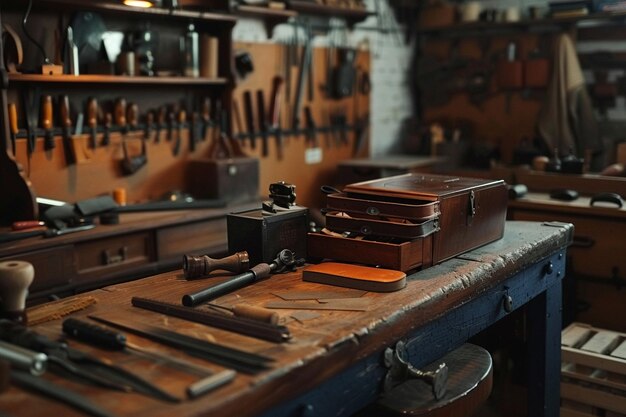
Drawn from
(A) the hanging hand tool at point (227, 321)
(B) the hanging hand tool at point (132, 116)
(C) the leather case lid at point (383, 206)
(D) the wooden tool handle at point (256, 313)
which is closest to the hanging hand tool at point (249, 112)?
(B) the hanging hand tool at point (132, 116)

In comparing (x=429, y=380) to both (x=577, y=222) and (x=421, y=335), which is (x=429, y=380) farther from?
(x=577, y=222)

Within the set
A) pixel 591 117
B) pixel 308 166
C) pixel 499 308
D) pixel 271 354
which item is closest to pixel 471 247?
pixel 499 308

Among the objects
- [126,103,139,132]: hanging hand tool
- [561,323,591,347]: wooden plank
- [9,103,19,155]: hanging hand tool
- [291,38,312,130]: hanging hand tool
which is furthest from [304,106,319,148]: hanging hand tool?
[561,323,591,347]: wooden plank

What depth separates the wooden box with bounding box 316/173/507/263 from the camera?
209cm

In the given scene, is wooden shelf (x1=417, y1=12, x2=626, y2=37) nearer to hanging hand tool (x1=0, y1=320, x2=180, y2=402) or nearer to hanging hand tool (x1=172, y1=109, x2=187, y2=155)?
hanging hand tool (x1=172, y1=109, x2=187, y2=155)

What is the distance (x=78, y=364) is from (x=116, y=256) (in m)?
1.93

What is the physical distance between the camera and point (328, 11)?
196 inches

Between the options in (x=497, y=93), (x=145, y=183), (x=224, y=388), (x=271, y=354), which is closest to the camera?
(x=224, y=388)

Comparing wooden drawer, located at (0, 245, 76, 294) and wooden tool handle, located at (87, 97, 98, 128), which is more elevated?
→ wooden tool handle, located at (87, 97, 98, 128)

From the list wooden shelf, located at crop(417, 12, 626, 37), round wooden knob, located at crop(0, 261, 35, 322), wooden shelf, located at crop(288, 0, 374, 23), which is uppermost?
wooden shelf, located at crop(288, 0, 374, 23)

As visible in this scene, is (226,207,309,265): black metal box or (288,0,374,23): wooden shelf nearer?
(226,207,309,265): black metal box

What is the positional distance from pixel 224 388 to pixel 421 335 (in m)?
0.73

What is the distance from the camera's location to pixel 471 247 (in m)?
2.28

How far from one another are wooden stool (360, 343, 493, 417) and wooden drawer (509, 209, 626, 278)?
161cm
